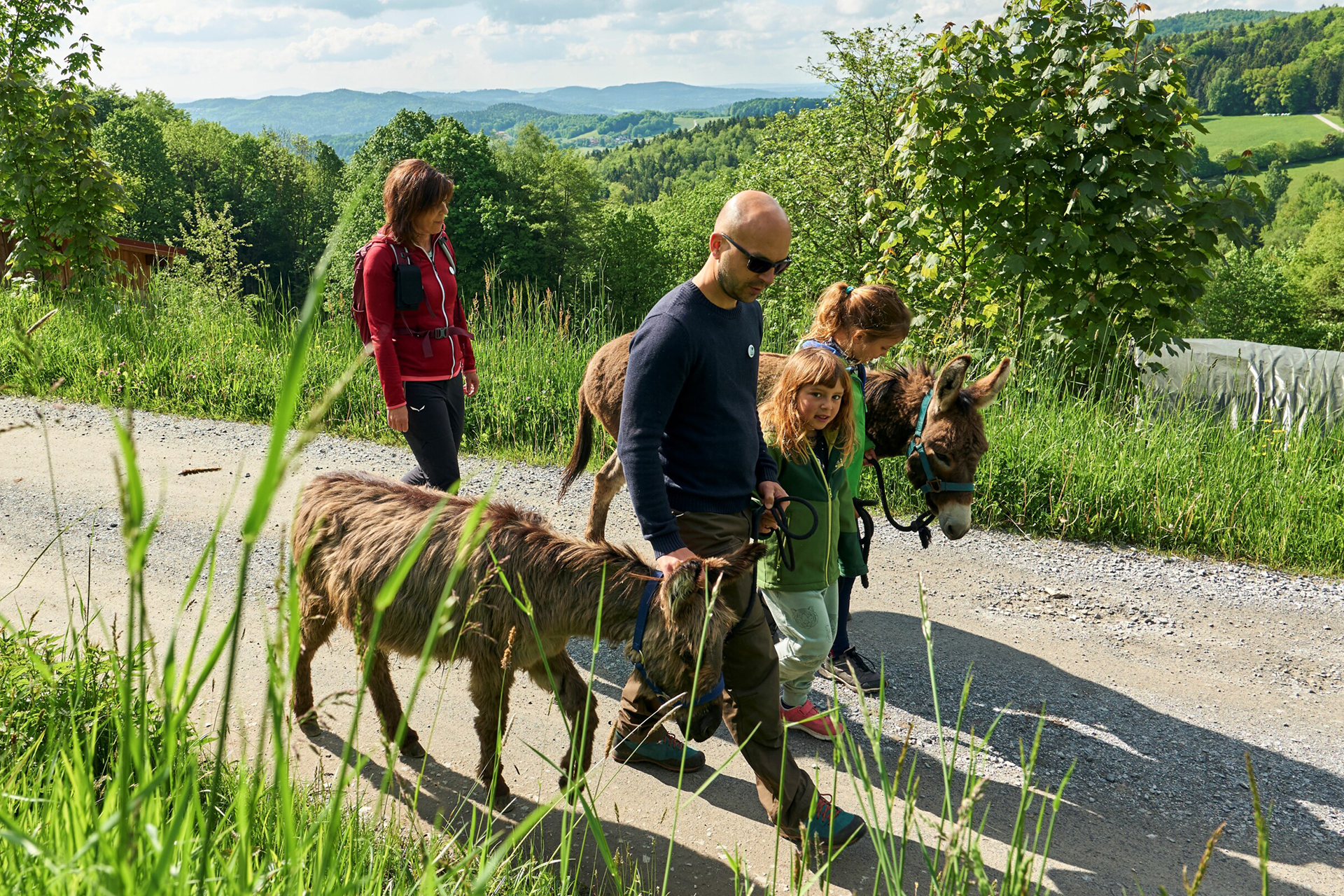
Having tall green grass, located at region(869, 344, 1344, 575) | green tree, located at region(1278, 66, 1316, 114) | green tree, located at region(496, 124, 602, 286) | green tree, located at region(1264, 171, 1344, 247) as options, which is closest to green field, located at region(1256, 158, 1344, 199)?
green tree, located at region(1264, 171, 1344, 247)

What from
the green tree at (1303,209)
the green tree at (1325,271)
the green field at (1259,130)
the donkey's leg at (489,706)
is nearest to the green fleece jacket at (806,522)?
the donkey's leg at (489,706)

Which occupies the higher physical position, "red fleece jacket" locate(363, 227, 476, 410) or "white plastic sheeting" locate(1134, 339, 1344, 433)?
"red fleece jacket" locate(363, 227, 476, 410)

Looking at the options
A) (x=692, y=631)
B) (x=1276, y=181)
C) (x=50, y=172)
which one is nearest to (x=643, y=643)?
(x=692, y=631)

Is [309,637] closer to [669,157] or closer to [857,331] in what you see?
[857,331]

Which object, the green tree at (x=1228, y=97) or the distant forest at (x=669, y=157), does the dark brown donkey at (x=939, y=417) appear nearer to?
the distant forest at (x=669, y=157)

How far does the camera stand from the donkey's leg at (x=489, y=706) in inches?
126

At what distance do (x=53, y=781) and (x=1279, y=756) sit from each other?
4.67 meters

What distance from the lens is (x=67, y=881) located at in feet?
4.72

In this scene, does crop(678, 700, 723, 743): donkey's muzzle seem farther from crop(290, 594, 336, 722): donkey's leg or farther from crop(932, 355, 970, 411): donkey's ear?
crop(932, 355, 970, 411): donkey's ear

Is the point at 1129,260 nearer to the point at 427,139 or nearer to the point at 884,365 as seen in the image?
the point at 884,365

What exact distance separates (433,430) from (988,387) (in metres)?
2.87

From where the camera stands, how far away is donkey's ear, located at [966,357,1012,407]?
14.7 ft

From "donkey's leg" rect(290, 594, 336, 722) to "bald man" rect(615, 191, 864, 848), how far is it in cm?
134

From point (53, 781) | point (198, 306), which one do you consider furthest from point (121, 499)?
point (198, 306)
